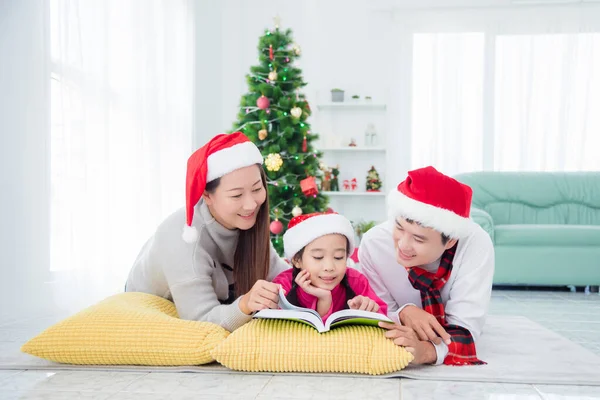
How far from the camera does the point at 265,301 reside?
186 centimetres

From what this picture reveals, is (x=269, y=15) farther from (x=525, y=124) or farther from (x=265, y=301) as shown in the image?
(x=265, y=301)

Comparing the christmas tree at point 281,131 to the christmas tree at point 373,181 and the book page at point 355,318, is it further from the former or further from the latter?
the book page at point 355,318

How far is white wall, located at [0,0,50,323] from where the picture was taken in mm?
3109

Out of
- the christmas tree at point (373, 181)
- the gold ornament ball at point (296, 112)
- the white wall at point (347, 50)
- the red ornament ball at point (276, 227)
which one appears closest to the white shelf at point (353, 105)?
the white wall at point (347, 50)

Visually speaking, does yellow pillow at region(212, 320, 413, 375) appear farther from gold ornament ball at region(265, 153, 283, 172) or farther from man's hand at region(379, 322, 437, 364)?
gold ornament ball at region(265, 153, 283, 172)

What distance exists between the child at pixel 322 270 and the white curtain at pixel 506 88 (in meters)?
4.84

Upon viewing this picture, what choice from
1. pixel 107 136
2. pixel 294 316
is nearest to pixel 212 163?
pixel 294 316

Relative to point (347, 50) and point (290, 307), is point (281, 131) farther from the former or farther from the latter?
point (347, 50)

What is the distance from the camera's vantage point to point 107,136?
389cm

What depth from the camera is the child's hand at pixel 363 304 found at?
1898 millimetres

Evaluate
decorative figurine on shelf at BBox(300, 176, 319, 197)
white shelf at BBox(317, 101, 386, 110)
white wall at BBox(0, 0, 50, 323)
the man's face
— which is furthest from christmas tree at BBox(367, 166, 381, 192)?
the man's face

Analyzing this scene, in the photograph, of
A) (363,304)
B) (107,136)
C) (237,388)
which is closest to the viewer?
(237,388)

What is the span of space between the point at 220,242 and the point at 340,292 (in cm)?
47

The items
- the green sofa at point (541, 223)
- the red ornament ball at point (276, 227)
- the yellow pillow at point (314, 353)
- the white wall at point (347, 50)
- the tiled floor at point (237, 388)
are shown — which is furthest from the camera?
the white wall at point (347, 50)
